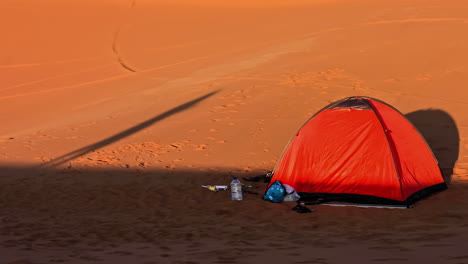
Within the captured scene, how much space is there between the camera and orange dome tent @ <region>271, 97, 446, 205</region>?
11.8 metres

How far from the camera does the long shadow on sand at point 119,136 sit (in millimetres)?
16406

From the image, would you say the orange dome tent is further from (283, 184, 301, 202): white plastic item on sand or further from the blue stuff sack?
the blue stuff sack

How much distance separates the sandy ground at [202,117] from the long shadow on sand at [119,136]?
91 millimetres

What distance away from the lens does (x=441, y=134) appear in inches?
655

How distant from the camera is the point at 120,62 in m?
29.6

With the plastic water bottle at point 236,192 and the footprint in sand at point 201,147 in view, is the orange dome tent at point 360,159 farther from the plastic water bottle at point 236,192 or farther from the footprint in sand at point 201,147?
the footprint in sand at point 201,147

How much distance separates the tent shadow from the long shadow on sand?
6.58 meters

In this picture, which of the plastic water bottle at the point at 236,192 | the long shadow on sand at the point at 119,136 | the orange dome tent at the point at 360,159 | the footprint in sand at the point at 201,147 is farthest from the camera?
the footprint in sand at the point at 201,147

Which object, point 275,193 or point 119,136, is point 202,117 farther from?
point 275,193

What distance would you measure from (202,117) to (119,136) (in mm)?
2467

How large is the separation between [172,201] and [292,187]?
2.17m

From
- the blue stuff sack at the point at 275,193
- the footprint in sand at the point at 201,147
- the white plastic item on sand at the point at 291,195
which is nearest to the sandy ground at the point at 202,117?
the footprint in sand at the point at 201,147

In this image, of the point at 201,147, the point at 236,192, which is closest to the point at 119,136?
the point at 201,147

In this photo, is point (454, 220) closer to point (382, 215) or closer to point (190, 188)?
point (382, 215)
